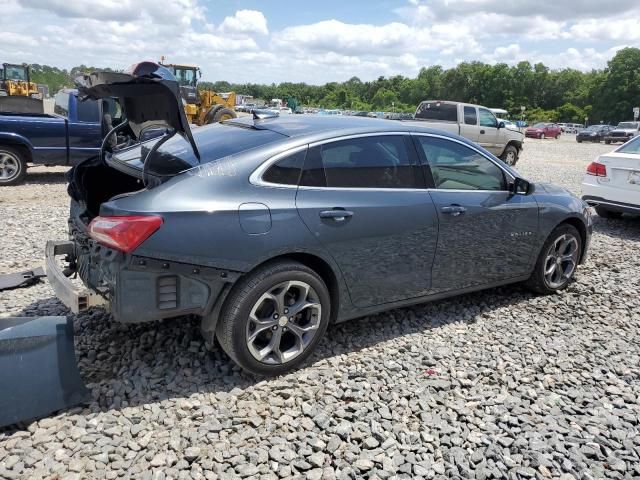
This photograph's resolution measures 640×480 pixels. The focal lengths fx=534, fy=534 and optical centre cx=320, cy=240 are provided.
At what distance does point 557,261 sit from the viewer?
5145mm

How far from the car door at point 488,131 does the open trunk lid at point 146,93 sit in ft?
45.8

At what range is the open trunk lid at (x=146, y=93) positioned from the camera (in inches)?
120

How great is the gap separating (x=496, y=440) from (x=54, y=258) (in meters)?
3.05

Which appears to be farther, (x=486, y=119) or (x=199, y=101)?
(x=199, y=101)

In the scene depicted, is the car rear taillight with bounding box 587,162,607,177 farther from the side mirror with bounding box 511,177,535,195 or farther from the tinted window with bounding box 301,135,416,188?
the tinted window with bounding box 301,135,416,188

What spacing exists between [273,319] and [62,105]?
9091mm

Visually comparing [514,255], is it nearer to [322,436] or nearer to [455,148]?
[455,148]

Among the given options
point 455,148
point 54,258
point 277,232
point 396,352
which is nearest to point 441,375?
point 396,352

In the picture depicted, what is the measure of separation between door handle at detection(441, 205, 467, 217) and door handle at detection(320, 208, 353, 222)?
35.6 inches

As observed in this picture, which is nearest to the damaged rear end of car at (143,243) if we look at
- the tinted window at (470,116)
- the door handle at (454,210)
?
the door handle at (454,210)

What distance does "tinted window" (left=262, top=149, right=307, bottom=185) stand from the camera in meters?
3.33

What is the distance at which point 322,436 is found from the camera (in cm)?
294

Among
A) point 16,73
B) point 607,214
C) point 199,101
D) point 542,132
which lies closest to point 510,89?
point 542,132

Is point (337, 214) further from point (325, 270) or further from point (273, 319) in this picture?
point (273, 319)
